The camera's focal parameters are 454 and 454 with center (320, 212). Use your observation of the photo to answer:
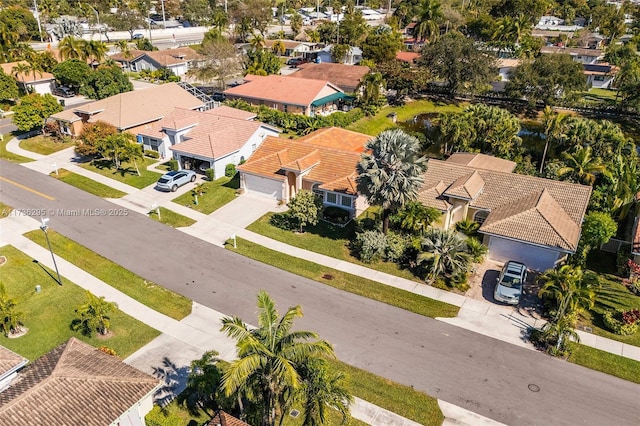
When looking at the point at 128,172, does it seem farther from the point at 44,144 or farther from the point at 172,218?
the point at 44,144

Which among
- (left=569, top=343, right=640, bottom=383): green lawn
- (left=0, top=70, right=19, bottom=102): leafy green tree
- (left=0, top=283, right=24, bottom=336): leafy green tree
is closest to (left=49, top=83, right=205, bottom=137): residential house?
(left=0, top=70, right=19, bottom=102): leafy green tree

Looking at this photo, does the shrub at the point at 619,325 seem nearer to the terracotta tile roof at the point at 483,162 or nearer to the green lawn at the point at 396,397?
the green lawn at the point at 396,397

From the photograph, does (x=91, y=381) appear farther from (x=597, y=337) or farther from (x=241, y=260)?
(x=597, y=337)

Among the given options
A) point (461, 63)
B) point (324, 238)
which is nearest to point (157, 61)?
point (461, 63)

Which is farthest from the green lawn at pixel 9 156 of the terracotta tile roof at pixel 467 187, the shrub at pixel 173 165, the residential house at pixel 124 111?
the terracotta tile roof at pixel 467 187

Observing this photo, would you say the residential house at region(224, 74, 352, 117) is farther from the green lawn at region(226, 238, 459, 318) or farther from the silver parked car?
the silver parked car

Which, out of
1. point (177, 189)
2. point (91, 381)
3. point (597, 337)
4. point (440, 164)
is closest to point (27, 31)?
point (177, 189)
